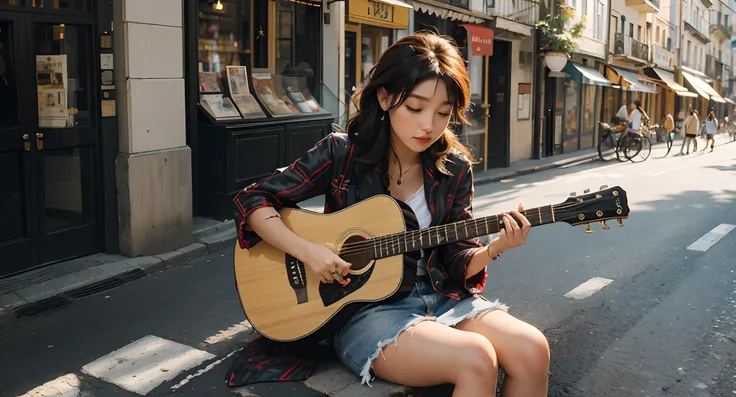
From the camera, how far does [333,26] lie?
11.0m

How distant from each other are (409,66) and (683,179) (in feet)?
40.0

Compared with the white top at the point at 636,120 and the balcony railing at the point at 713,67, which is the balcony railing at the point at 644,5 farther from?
the balcony railing at the point at 713,67

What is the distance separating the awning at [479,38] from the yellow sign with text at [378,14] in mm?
3008

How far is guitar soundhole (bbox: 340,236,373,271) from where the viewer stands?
10.1 ft

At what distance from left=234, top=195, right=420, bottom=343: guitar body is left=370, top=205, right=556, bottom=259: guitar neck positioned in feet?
0.11

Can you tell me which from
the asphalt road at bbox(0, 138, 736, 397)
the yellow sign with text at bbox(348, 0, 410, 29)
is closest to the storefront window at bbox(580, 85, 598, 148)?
the yellow sign with text at bbox(348, 0, 410, 29)

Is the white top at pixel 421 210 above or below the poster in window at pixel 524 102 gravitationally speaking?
below

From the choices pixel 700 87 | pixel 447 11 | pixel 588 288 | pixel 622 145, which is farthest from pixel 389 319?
pixel 700 87

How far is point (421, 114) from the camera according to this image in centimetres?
306

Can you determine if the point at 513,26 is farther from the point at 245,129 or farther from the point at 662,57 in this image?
the point at 662,57

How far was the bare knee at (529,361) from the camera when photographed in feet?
9.12

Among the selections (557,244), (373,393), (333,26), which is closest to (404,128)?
(373,393)

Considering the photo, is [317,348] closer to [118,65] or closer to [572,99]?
[118,65]

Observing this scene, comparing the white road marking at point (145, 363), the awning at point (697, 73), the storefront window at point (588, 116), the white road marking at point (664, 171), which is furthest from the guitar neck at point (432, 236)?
the awning at point (697, 73)
